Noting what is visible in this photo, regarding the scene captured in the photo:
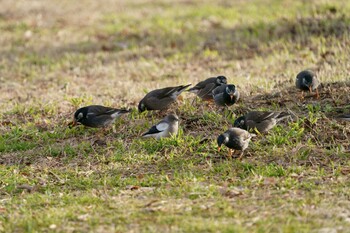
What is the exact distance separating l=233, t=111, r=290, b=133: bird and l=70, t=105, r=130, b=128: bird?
2.01 meters

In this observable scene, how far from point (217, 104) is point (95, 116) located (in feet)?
6.23

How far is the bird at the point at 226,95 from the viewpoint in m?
10.3

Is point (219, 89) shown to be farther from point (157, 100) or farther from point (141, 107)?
point (141, 107)

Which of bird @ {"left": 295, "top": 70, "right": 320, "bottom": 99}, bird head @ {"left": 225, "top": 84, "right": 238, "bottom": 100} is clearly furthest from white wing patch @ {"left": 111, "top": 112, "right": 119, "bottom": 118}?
bird @ {"left": 295, "top": 70, "right": 320, "bottom": 99}

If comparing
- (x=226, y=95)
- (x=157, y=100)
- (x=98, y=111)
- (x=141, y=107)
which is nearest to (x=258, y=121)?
(x=226, y=95)

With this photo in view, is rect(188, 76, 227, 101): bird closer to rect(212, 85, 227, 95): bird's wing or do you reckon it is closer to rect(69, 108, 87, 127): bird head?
rect(212, 85, 227, 95): bird's wing

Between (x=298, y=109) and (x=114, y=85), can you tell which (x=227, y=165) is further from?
(x=114, y=85)

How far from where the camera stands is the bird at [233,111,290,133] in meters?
9.45

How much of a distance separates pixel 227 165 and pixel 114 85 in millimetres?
5881

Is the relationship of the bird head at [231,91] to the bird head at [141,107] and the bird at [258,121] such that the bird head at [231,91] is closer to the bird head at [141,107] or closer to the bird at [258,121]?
the bird at [258,121]

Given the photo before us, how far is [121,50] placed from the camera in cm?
1794

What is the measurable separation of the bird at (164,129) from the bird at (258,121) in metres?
0.87

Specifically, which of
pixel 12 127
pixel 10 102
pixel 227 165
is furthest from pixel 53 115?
pixel 227 165

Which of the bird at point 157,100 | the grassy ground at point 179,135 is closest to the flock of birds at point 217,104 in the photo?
the bird at point 157,100
